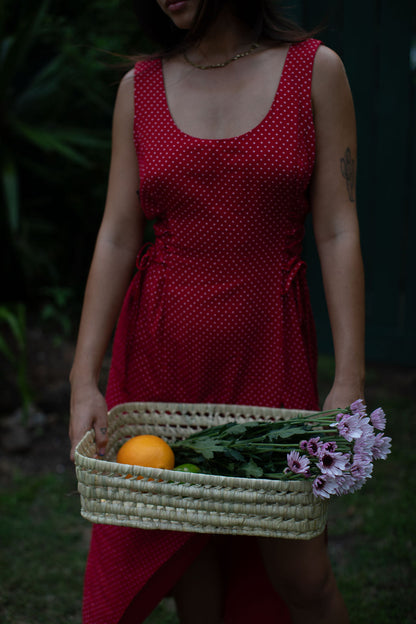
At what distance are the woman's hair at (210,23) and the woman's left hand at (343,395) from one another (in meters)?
0.80

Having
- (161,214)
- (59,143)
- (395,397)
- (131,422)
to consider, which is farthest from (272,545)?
(59,143)

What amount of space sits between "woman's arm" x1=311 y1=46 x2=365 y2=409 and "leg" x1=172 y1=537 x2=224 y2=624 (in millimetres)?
705

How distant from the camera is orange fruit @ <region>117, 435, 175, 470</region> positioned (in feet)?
→ 4.42

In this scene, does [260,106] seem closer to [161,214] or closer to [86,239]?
[161,214]

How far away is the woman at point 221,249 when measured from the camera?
1422mm

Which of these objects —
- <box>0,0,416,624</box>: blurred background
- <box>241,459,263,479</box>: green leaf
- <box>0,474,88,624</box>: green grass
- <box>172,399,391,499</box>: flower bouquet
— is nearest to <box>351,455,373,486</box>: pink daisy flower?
<box>172,399,391,499</box>: flower bouquet

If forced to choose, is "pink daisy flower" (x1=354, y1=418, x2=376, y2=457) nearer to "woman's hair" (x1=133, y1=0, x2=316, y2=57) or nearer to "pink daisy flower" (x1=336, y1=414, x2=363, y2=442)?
"pink daisy flower" (x1=336, y1=414, x2=363, y2=442)

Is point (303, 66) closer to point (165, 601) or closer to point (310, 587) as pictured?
point (310, 587)

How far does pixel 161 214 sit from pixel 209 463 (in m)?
0.61

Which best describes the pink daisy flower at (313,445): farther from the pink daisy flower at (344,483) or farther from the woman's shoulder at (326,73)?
the woman's shoulder at (326,73)

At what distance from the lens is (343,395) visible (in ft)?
4.58

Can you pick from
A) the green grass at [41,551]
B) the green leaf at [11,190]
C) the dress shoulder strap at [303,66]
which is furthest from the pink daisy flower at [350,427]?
the green leaf at [11,190]

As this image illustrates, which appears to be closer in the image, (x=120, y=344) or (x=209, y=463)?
(x=209, y=463)

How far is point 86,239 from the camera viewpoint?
4594mm
